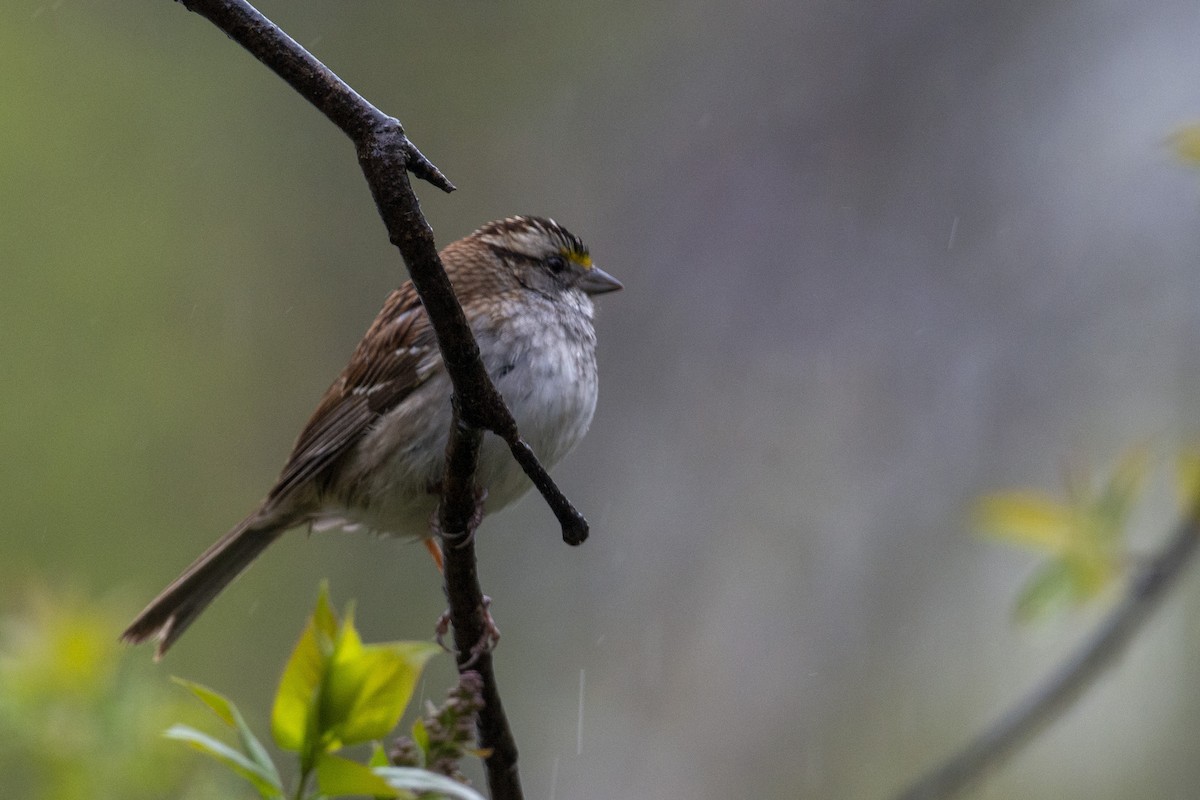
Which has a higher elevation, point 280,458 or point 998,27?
point 998,27

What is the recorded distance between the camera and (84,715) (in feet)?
6.01

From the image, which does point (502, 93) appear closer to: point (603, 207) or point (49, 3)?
point (603, 207)

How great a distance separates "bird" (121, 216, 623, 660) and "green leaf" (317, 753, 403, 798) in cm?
183

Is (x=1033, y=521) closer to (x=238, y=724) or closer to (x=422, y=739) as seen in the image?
(x=422, y=739)

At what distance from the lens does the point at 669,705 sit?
772cm

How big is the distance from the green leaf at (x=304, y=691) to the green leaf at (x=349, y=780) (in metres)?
0.04

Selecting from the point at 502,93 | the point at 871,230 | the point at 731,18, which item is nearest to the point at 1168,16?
the point at 871,230

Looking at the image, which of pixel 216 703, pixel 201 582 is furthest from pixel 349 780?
pixel 201 582

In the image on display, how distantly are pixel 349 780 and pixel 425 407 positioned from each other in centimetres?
228

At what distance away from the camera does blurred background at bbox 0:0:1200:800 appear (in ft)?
24.9

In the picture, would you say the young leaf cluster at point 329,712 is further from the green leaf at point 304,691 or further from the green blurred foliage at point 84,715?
the green blurred foliage at point 84,715

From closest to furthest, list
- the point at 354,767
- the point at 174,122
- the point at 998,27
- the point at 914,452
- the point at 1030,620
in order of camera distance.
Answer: the point at 354,767 → the point at 1030,620 → the point at 914,452 → the point at 998,27 → the point at 174,122

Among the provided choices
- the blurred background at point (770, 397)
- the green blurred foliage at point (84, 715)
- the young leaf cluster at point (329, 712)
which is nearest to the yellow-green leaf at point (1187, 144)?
the young leaf cluster at point (329, 712)

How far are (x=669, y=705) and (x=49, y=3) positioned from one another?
6.60m
